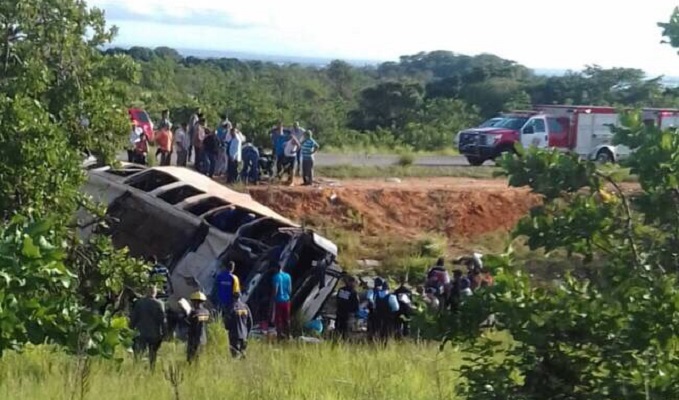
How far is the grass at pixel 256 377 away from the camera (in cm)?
870

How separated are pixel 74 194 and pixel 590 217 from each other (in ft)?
22.8

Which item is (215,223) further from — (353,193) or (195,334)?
(353,193)

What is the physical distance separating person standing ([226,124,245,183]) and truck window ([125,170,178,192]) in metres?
5.13

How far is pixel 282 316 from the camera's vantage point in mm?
17547

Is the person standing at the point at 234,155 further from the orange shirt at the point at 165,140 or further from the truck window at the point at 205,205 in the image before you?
the truck window at the point at 205,205

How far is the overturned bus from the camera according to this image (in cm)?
1842

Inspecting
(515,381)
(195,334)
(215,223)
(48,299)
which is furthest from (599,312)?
(215,223)

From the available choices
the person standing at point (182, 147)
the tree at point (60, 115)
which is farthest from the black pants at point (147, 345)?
the person standing at point (182, 147)

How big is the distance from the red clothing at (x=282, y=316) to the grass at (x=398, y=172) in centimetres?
1341

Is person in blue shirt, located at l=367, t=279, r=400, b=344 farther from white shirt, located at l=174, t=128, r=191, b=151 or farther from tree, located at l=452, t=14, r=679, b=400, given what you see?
white shirt, located at l=174, t=128, r=191, b=151

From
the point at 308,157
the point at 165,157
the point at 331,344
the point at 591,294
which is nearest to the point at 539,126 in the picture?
the point at 308,157

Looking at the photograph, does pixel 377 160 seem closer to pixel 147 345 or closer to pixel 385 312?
pixel 385 312

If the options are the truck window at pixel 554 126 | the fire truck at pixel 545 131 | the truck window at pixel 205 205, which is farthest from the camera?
the truck window at pixel 554 126

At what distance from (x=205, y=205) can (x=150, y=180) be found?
1.39 metres
